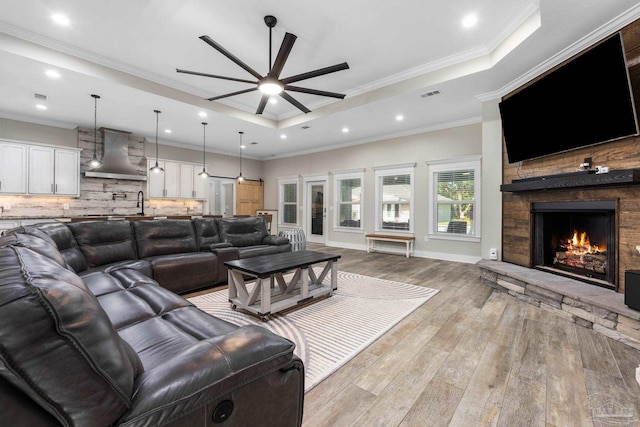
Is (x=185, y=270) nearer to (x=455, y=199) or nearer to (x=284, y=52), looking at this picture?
(x=284, y=52)

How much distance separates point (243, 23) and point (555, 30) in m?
3.32

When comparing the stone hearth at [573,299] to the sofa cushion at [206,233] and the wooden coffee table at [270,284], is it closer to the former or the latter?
the wooden coffee table at [270,284]

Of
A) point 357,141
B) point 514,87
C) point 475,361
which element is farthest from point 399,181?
point 475,361

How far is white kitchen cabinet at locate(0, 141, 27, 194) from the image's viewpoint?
17.7 feet

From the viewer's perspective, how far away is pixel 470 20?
320cm

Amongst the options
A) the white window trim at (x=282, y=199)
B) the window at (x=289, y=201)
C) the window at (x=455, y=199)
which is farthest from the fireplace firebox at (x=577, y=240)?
the window at (x=289, y=201)

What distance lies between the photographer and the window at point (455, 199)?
19.0 ft

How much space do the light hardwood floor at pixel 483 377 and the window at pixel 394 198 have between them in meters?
3.94

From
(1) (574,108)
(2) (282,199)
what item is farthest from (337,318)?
(2) (282,199)

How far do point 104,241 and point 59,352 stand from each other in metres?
3.41

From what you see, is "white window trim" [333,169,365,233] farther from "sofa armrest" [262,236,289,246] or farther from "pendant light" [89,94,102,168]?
"pendant light" [89,94,102,168]

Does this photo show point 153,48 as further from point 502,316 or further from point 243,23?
point 502,316

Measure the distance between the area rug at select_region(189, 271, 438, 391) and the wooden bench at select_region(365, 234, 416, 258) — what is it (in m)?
2.40

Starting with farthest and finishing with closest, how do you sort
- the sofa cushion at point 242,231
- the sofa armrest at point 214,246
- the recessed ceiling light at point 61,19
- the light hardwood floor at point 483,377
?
the sofa cushion at point 242,231
the sofa armrest at point 214,246
the recessed ceiling light at point 61,19
the light hardwood floor at point 483,377
